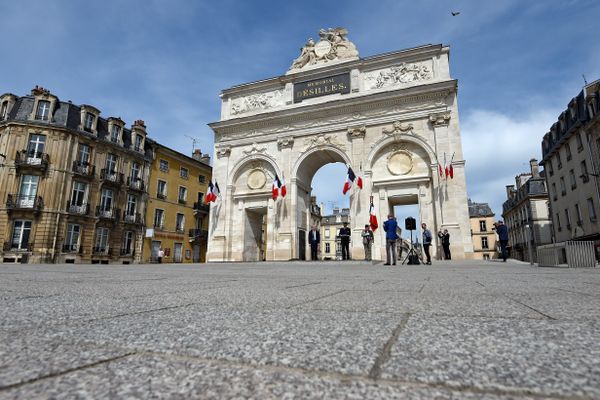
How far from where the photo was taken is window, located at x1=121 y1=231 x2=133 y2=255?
2555cm

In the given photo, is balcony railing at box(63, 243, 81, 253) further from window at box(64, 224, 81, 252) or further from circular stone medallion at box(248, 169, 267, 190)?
circular stone medallion at box(248, 169, 267, 190)

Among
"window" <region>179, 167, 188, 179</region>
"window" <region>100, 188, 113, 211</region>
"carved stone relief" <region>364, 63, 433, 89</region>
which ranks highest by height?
"carved stone relief" <region>364, 63, 433, 89</region>

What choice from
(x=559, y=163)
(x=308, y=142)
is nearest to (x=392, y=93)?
(x=308, y=142)

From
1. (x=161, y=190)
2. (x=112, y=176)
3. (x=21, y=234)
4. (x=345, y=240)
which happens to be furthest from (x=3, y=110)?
(x=345, y=240)

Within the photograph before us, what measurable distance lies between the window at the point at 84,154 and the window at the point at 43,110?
2696 millimetres

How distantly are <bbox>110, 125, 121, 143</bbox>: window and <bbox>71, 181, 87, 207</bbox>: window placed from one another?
15.0ft

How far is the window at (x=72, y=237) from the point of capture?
2194 cm

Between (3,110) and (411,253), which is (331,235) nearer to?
(3,110)

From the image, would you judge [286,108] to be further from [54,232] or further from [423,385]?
[423,385]

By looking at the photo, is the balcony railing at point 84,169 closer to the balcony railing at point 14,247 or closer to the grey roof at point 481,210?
the balcony railing at point 14,247

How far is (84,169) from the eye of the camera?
23484 millimetres

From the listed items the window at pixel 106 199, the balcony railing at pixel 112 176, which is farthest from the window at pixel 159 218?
the balcony railing at pixel 112 176

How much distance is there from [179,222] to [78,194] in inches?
352

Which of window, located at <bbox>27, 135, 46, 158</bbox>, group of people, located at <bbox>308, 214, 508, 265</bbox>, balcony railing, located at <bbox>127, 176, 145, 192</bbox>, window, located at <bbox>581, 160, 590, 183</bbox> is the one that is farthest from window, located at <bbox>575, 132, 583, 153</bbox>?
window, located at <bbox>27, 135, 46, 158</bbox>
